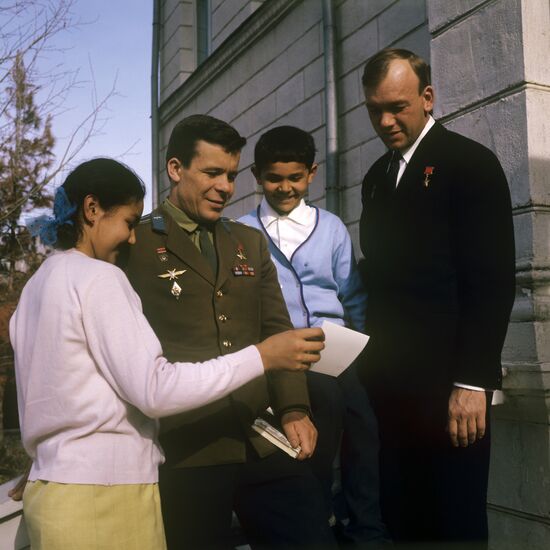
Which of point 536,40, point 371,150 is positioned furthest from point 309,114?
point 536,40

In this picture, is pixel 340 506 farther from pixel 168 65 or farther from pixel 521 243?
pixel 168 65

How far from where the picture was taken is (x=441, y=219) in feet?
7.56

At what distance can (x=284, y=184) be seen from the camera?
3168 mm

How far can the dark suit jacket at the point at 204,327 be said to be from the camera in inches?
83.1

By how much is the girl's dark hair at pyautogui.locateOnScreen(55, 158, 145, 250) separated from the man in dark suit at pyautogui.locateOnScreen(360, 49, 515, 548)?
1011 mm

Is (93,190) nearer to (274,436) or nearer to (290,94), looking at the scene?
(274,436)

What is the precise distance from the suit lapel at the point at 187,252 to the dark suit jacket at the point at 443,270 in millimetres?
677

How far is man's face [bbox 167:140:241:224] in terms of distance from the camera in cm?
234

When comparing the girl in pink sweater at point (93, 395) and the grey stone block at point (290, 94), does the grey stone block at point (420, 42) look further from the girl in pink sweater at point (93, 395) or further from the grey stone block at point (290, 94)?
the girl in pink sweater at point (93, 395)

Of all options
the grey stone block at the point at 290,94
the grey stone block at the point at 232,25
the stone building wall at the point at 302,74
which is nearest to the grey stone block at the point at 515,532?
the stone building wall at the point at 302,74

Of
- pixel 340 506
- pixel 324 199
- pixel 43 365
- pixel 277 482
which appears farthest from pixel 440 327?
pixel 324 199

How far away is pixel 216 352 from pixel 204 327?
9 centimetres

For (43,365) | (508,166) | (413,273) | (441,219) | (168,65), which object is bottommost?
(43,365)

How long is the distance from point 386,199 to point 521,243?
53.7 inches
